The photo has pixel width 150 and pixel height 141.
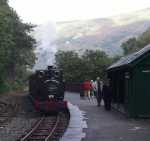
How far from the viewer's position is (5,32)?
54.9 meters

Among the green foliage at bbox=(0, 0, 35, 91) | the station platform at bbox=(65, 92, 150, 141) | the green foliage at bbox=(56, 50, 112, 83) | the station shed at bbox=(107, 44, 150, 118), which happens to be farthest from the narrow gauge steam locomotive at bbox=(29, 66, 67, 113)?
the green foliage at bbox=(56, 50, 112, 83)

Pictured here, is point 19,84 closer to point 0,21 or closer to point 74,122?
point 0,21

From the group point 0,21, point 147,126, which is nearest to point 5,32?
point 0,21

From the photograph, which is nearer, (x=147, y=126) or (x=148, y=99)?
(x=147, y=126)

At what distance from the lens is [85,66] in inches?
3376

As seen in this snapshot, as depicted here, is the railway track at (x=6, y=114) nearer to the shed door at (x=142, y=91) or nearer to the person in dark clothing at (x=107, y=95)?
the person in dark clothing at (x=107, y=95)

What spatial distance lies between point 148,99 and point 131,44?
8433cm

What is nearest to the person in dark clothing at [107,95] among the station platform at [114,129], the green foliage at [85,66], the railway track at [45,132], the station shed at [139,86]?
the railway track at [45,132]

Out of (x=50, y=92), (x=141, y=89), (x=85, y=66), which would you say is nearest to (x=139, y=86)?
(x=141, y=89)

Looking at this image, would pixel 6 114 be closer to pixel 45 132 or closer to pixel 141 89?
pixel 141 89

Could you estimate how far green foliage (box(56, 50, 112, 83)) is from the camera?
274 ft

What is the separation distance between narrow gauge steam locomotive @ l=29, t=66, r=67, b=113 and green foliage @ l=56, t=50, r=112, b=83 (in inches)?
1946

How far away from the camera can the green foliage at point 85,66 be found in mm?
83531

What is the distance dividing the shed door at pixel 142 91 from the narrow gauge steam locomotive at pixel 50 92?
7.04m
